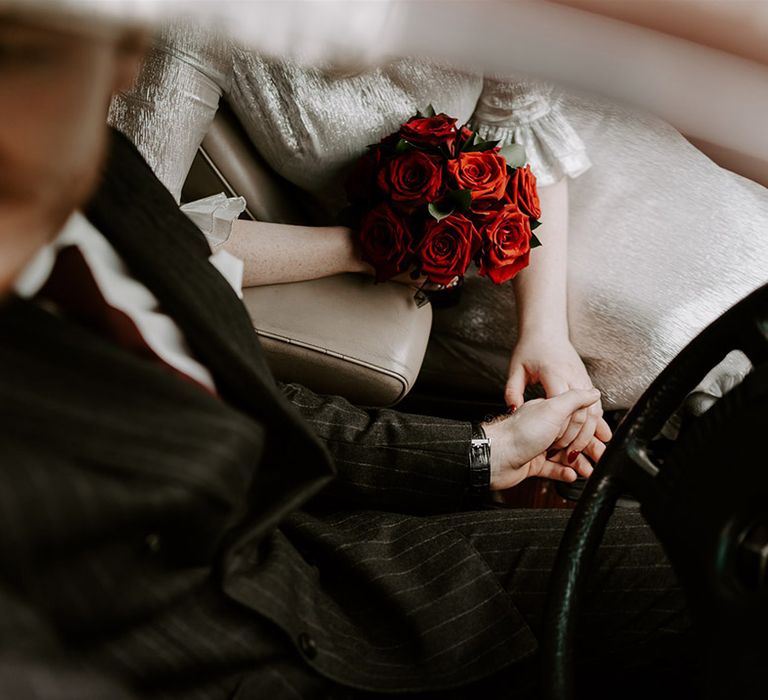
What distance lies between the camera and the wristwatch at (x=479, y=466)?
852 mm

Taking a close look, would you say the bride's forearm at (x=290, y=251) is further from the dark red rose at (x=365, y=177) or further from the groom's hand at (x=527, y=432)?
the groom's hand at (x=527, y=432)

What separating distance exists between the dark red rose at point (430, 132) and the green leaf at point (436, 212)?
9 cm

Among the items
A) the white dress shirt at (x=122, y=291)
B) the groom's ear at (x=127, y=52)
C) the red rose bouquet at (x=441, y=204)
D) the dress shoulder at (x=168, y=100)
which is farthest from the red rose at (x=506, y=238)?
the groom's ear at (x=127, y=52)

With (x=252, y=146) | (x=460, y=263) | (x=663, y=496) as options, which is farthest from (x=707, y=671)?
(x=252, y=146)

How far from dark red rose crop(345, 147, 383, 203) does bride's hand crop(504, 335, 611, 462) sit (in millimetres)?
317

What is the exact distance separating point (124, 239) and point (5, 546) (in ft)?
0.87

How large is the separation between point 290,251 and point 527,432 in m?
0.42

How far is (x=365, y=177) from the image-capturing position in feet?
3.45

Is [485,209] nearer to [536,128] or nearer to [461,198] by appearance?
[461,198]

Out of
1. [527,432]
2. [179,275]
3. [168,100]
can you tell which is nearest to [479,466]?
[527,432]

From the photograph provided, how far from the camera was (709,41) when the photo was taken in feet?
1.94

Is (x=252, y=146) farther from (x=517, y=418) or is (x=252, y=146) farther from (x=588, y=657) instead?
(x=588, y=657)

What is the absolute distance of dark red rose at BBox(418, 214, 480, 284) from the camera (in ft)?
3.33

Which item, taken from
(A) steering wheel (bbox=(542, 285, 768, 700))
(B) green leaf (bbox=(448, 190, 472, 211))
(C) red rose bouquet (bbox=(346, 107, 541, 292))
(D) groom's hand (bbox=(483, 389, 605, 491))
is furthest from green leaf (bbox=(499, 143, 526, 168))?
(A) steering wheel (bbox=(542, 285, 768, 700))
